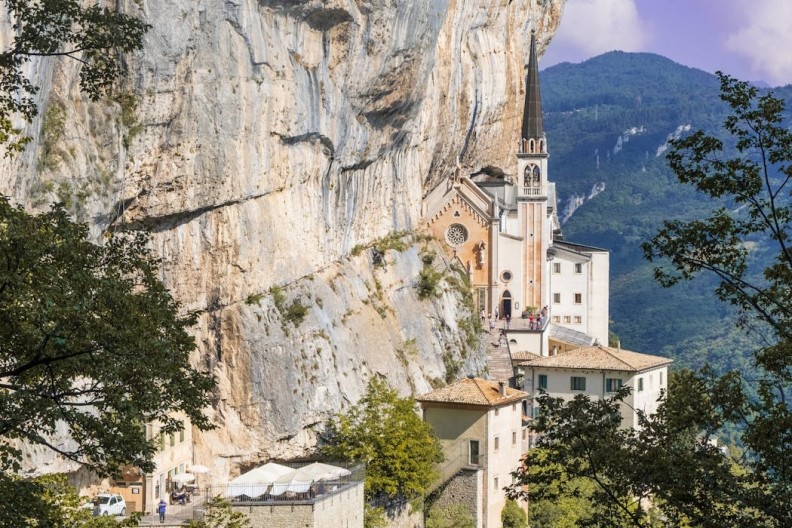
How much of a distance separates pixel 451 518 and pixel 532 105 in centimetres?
3603

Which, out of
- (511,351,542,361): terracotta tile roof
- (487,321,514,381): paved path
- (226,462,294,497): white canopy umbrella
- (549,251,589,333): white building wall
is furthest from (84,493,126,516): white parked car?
(549,251,589,333): white building wall

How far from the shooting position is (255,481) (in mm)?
42062

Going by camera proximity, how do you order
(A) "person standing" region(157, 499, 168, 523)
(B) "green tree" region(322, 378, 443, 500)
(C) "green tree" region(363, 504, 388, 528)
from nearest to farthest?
(A) "person standing" region(157, 499, 168, 523), (C) "green tree" region(363, 504, 388, 528), (B) "green tree" region(322, 378, 443, 500)

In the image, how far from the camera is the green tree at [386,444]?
1938 inches

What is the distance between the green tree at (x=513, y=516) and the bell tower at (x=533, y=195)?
25501 millimetres

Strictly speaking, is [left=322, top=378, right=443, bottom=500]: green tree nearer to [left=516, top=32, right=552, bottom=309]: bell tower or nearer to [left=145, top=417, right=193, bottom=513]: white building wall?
[left=145, top=417, right=193, bottom=513]: white building wall

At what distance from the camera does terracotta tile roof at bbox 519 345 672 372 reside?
228 ft

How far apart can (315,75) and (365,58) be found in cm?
372

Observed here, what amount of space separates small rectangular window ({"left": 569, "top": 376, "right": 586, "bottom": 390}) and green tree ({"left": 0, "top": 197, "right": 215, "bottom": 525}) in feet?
173

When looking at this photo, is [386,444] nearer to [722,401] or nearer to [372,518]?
[372,518]

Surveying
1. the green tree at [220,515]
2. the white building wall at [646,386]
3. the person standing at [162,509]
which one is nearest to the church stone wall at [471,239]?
the white building wall at [646,386]

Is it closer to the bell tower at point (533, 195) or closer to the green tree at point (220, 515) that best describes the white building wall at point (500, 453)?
the green tree at point (220, 515)

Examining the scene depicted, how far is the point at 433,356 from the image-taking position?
2464 inches

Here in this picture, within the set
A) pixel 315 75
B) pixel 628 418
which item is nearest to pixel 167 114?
pixel 315 75
